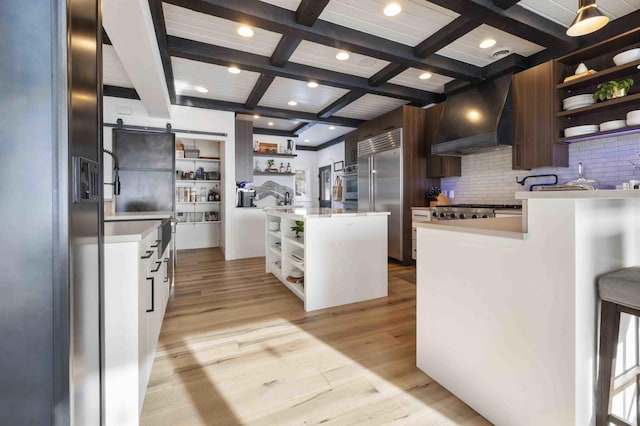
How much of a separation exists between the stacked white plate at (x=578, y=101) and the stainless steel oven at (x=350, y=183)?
3.47m

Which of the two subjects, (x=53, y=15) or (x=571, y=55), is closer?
(x=53, y=15)

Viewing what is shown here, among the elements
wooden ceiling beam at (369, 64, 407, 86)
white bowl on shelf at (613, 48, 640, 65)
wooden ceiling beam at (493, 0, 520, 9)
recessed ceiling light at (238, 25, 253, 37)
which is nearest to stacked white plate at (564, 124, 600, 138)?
white bowl on shelf at (613, 48, 640, 65)

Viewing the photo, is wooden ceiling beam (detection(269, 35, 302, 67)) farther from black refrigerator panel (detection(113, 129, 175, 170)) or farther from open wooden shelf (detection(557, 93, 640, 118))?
open wooden shelf (detection(557, 93, 640, 118))

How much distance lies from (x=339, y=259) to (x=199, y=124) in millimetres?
3502

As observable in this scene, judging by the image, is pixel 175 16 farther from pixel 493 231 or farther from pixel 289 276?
pixel 493 231

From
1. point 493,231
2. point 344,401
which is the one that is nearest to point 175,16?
point 493,231

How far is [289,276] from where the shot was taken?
321cm

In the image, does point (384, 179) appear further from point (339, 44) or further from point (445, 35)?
point (339, 44)

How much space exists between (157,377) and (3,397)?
121cm

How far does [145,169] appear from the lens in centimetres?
439

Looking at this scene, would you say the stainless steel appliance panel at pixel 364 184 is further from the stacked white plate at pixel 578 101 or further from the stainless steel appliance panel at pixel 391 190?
the stacked white plate at pixel 578 101

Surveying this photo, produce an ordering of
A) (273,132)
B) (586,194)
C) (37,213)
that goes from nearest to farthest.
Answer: (37,213), (586,194), (273,132)

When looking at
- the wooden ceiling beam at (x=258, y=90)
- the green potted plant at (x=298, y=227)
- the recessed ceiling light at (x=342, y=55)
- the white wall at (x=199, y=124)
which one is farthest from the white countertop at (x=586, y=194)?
the white wall at (x=199, y=124)

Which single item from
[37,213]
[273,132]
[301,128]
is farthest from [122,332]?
[273,132]
